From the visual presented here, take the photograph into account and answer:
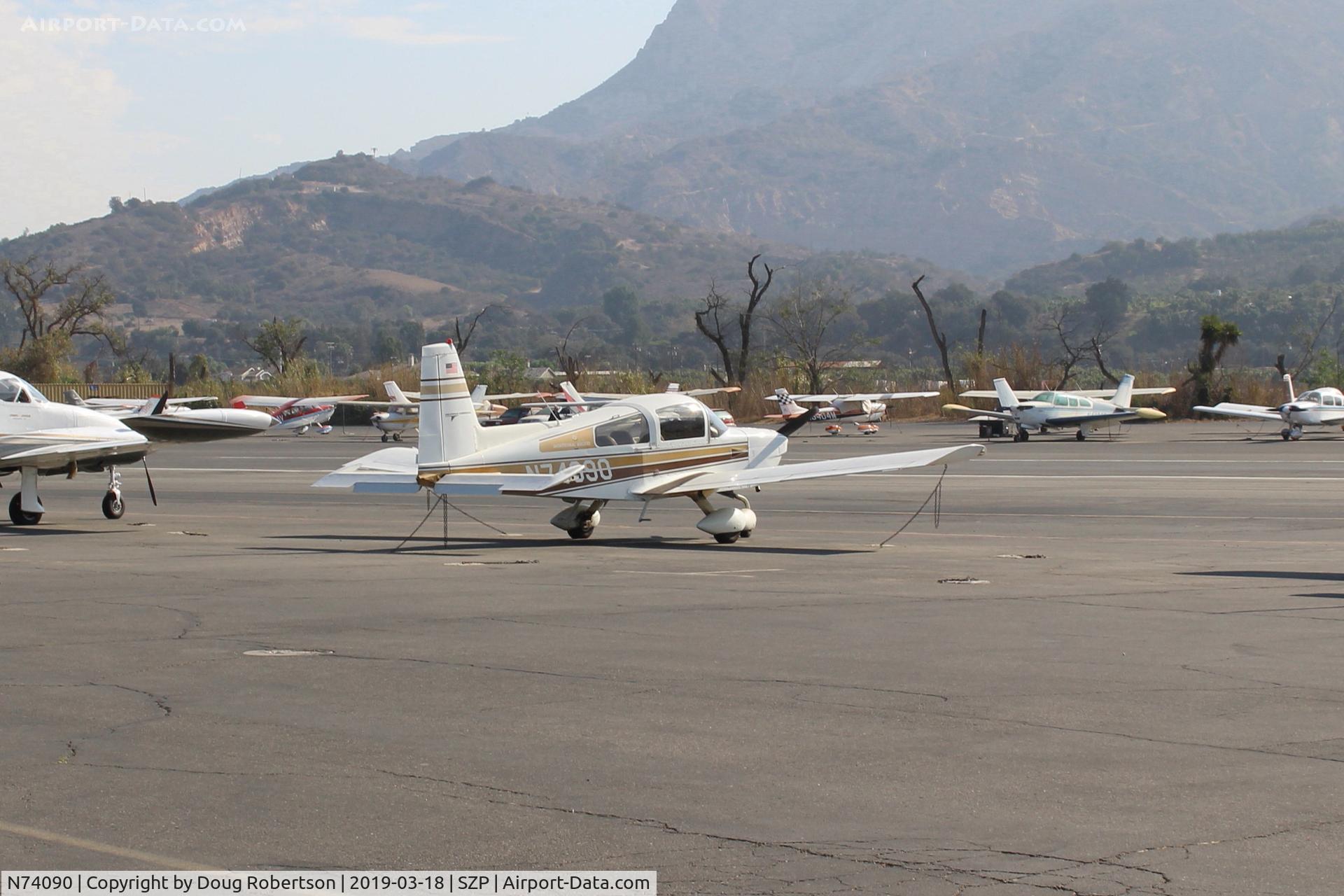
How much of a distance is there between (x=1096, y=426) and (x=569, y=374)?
3105cm

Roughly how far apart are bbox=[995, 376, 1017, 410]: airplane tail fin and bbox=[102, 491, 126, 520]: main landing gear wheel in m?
35.6

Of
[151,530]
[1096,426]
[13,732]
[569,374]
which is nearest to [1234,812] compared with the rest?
[13,732]

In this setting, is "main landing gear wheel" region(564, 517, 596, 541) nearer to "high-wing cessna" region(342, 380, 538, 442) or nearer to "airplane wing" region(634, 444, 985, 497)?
"airplane wing" region(634, 444, 985, 497)

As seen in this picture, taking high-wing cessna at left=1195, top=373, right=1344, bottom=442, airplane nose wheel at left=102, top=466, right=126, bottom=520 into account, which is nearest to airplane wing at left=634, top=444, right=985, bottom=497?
airplane nose wheel at left=102, top=466, right=126, bottom=520

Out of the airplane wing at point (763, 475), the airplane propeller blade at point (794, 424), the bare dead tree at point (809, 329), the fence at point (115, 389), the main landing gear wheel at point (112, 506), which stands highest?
the bare dead tree at point (809, 329)

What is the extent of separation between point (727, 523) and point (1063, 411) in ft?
116

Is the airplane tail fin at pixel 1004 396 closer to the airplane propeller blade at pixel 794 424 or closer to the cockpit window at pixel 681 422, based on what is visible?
the airplane propeller blade at pixel 794 424

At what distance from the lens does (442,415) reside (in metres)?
19.0

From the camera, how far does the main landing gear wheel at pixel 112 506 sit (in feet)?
79.8

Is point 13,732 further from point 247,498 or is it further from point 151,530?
point 247,498

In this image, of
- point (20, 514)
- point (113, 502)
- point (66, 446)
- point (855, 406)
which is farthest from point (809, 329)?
point (66, 446)

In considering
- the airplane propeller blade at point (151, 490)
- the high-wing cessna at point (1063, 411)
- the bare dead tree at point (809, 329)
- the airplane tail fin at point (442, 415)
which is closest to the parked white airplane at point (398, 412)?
the high-wing cessna at point (1063, 411)

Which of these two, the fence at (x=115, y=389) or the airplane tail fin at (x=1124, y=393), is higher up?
the fence at (x=115, y=389)

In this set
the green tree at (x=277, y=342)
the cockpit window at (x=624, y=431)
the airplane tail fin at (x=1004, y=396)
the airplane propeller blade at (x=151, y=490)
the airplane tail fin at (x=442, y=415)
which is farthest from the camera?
the green tree at (x=277, y=342)
